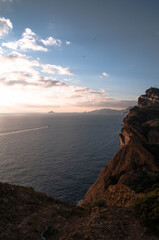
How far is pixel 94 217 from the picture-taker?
12.7 metres

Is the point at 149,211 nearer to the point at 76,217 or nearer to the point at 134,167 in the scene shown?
the point at 76,217

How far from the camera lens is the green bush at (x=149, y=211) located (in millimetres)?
10789

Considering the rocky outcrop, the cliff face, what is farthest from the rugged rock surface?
the rocky outcrop

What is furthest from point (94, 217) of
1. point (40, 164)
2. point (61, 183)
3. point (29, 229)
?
point (40, 164)

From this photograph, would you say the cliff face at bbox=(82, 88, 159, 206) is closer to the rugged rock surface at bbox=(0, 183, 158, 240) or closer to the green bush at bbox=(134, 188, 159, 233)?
the green bush at bbox=(134, 188, 159, 233)

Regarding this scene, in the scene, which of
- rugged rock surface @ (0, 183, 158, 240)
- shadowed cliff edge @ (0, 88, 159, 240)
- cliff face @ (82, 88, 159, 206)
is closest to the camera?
rugged rock surface @ (0, 183, 158, 240)

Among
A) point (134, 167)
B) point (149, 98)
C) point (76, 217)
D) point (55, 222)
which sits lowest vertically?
point (134, 167)

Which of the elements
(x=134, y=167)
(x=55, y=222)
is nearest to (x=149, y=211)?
(x=55, y=222)

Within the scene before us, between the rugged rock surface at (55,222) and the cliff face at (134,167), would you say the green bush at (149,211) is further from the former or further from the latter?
the cliff face at (134,167)

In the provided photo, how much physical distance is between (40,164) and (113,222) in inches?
2411

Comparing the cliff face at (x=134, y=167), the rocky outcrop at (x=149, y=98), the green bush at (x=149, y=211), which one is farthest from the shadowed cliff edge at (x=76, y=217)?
the rocky outcrop at (x=149, y=98)

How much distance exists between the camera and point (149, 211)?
38.5ft

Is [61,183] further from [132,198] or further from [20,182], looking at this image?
[132,198]

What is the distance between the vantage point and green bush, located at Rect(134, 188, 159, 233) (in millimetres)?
10789
